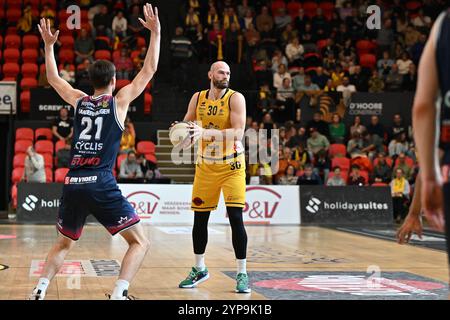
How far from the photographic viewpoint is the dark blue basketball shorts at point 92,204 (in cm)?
618

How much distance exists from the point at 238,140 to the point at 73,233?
6.82ft

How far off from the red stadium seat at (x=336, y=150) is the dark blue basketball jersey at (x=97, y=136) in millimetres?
14429

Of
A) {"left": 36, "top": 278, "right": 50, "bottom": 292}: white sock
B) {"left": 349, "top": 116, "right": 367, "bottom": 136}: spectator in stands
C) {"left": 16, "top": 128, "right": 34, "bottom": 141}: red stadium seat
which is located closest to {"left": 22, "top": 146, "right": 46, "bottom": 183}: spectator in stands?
{"left": 16, "top": 128, "right": 34, "bottom": 141}: red stadium seat

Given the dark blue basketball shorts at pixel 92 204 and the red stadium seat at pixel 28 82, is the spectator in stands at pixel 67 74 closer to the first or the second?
the red stadium seat at pixel 28 82

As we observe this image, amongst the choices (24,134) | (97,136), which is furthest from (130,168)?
(97,136)

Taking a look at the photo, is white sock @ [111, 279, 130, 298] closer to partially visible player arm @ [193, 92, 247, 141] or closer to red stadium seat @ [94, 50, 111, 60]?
partially visible player arm @ [193, 92, 247, 141]

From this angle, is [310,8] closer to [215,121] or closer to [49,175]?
[49,175]

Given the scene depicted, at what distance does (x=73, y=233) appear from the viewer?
248 inches

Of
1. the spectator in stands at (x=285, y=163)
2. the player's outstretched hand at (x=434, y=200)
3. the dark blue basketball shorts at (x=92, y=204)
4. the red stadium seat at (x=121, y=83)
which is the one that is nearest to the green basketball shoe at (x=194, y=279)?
the dark blue basketball shorts at (x=92, y=204)

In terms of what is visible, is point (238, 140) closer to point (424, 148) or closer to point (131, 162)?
point (424, 148)

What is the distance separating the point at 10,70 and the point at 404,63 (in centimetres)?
1133

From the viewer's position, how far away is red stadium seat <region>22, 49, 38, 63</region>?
22.1 m
